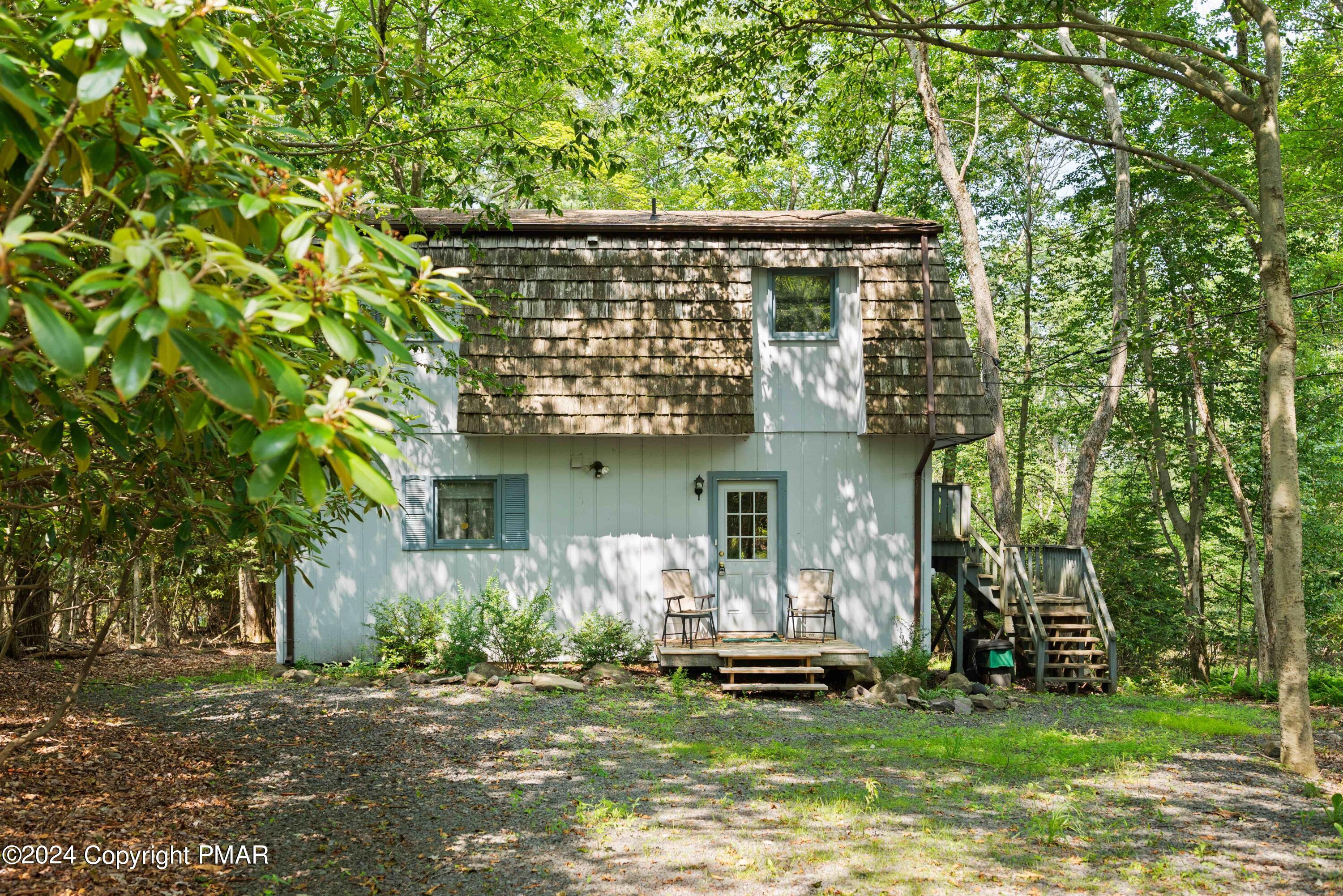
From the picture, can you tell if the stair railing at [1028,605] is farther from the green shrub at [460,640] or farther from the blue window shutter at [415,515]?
the blue window shutter at [415,515]

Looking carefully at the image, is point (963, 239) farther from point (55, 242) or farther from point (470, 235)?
point (55, 242)

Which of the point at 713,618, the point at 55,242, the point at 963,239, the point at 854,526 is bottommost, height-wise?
the point at 713,618

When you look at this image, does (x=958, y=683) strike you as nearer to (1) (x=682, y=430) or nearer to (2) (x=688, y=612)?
(2) (x=688, y=612)

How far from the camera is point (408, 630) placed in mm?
10531

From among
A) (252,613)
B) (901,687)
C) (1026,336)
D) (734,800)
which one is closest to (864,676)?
(901,687)

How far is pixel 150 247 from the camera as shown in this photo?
1.54 m

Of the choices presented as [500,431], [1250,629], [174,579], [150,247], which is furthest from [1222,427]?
[150,247]

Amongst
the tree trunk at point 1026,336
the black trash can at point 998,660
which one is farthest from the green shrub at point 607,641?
the tree trunk at point 1026,336

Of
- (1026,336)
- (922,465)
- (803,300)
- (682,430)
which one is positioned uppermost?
(1026,336)

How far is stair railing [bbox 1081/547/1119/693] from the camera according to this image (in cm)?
1112

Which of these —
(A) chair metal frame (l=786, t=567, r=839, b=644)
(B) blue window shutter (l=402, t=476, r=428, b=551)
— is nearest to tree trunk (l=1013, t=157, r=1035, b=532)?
(A) chair metal frame (l=786, t=567, r=839, b=644)

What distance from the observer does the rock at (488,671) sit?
32.0ft

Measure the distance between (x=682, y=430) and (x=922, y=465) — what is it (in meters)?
3.11

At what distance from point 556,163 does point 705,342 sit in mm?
4523
